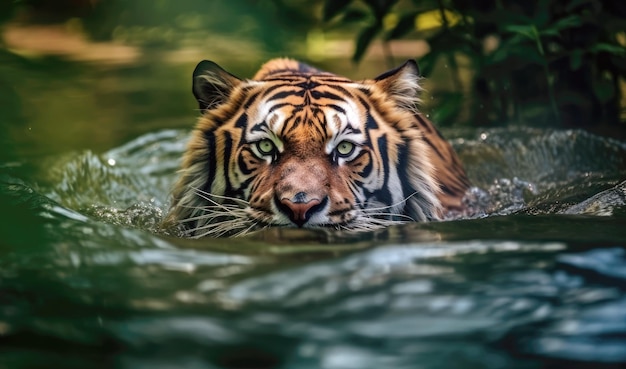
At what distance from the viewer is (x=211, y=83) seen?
2.91 metres

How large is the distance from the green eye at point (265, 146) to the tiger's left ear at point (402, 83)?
46 cm

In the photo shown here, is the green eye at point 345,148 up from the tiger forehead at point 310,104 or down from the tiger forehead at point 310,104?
down

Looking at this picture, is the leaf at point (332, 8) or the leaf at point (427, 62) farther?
the leaf at point (332, 8)

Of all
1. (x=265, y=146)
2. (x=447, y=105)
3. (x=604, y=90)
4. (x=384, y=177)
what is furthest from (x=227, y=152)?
(x=604, y=90)

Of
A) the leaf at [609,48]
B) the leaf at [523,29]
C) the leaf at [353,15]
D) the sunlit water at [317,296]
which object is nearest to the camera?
the sunlit water at [317,296]

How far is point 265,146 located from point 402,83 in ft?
1.73

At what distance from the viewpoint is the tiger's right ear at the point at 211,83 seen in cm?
286

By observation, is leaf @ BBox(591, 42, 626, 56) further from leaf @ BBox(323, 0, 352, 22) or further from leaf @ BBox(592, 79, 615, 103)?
leaf @ BBox(323, 0, 352, 22)

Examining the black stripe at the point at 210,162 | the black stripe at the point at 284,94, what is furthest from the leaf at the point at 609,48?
the black stripe at the point at 210,162

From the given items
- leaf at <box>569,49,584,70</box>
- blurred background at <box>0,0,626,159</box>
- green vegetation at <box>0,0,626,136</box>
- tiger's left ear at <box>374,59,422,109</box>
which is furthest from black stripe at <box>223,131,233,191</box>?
leaf at <box>569,49,584,70</box>

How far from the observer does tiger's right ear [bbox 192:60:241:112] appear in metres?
2.86

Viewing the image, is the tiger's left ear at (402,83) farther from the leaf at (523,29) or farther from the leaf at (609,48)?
the leaf at (609,48)

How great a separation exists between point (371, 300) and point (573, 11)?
3.06 m

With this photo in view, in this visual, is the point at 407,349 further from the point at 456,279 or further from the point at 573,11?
the point at 573,11
